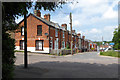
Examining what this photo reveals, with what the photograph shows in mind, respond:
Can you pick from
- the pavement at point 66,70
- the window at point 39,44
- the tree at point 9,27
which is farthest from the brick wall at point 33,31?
the tree at point 9,27

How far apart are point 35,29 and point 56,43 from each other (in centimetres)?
546

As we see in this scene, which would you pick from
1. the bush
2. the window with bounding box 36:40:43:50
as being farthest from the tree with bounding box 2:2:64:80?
the window with bounding box 36:40:43:50

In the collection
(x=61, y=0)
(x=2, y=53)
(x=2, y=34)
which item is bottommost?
(x=2, y=53)

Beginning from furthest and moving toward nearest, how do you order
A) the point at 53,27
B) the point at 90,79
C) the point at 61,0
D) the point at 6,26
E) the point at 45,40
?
the point at 53,27 → the point at 45,40 → the point at 90,79 → the point at 61,0 → the point at 6,26

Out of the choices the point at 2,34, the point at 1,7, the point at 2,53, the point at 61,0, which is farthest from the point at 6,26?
the point at 61,0

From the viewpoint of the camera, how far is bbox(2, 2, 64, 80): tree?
11.6 ft

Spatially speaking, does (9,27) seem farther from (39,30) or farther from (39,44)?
(39,30)

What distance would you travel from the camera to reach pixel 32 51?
2309 cm

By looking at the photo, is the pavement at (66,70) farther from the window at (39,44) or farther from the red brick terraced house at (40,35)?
the window at (39,44)

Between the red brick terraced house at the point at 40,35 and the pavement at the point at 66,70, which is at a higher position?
the red brick terraced house at the point at 40,35

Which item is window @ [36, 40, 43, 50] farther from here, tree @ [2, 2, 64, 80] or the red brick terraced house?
tree @ [2, 2, 64, 80]

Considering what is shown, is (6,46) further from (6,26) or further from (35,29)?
(35,29)

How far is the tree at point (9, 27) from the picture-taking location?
11.6ft

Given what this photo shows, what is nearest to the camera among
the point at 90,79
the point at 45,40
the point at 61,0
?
the point at 61,0
